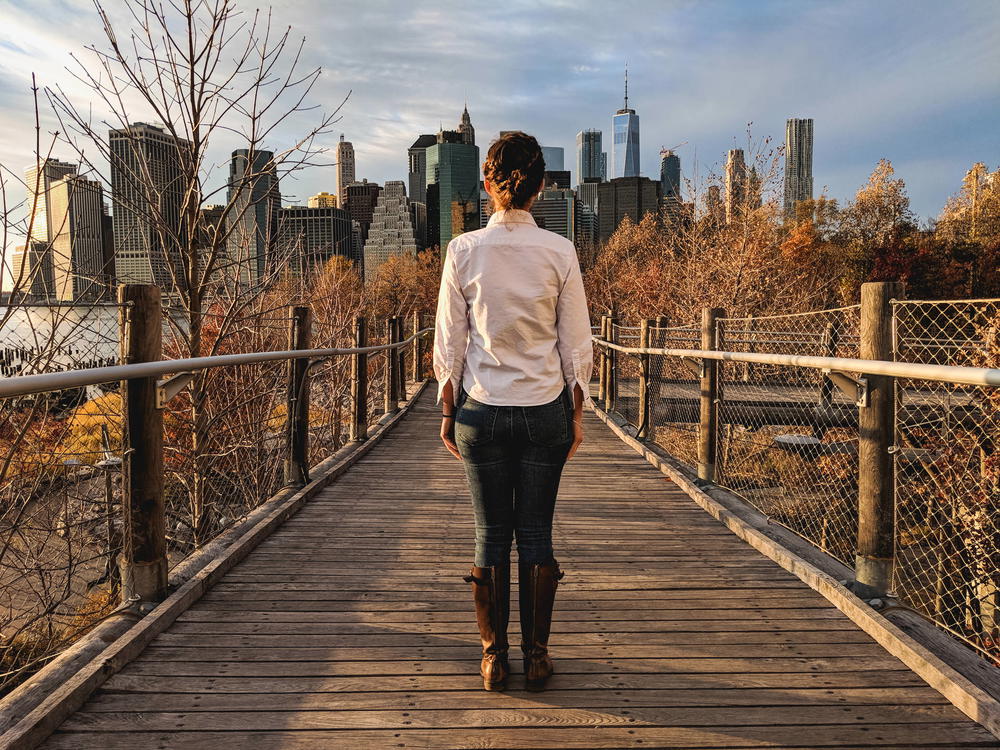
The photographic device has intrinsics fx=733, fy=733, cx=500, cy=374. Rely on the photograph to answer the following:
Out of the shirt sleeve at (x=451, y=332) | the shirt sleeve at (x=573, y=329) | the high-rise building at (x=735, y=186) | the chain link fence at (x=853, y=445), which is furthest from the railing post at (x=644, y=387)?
the high-rise building at (x=735, y=186)

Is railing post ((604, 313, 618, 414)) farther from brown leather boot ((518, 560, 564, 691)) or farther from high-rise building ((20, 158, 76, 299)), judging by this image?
brown leather boot ((518, 560, 564, 691))

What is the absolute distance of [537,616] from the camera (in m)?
2.30

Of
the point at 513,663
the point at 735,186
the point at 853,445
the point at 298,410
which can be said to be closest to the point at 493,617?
the point at 513,663

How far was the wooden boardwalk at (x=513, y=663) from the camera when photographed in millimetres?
2025

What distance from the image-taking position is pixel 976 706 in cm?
206

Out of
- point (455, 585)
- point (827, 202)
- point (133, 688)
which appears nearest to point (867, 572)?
point (455, 585)

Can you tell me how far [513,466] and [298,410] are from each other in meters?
2.97

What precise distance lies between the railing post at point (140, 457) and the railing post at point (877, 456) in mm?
2742

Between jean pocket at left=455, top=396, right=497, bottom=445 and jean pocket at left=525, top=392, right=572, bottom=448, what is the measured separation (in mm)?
112

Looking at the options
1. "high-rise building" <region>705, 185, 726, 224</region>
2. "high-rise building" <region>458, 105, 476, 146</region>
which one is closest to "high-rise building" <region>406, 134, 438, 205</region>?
"high-rise building" <region>458, 105, 476, 146</region>

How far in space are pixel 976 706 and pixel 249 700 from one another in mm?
2093

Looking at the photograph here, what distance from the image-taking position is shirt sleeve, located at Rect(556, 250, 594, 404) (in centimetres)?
225

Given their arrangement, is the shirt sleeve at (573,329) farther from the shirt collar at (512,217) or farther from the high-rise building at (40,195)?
the high-rise building at (40,195)

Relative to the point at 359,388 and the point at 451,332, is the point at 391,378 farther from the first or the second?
the point at 451,332
